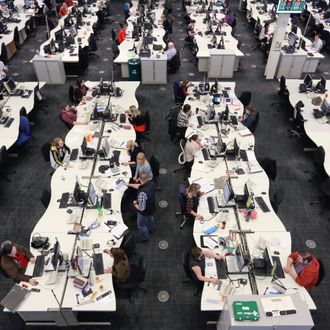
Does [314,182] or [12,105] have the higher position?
[12,105]

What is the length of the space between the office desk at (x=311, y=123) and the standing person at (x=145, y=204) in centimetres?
436

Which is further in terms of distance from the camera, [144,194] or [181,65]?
[181,65]

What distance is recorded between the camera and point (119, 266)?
5.55 metres

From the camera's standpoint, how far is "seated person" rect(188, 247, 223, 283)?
5.58m

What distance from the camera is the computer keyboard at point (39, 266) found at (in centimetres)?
567

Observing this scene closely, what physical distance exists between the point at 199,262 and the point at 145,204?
155cm

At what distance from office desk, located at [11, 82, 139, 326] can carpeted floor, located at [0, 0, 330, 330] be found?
34.8 inches

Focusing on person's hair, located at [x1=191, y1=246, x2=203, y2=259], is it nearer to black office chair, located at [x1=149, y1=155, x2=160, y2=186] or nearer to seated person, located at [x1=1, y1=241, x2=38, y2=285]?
black office chair, located at [x1=149, y1=155, x2=160, y2=186]

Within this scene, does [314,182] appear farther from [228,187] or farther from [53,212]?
[53,212]

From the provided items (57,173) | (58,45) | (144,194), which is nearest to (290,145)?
(144,194)

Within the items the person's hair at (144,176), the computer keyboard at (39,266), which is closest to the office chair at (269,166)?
the person's hair at (144,176)

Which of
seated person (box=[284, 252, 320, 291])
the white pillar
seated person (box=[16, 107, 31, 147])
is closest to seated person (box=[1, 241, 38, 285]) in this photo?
seated person (box=[16, 107, 31, 147])

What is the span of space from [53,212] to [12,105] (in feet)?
16.2

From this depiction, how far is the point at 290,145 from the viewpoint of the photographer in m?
9.95
